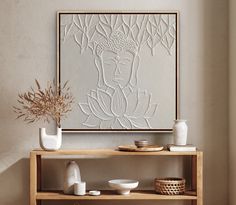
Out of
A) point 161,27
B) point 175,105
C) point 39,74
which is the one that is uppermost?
point 161,27

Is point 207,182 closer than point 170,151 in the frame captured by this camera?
No

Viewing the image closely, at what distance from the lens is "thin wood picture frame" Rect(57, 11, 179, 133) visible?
114 inches

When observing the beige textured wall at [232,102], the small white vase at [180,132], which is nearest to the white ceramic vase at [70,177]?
the small white vase at [180,132]

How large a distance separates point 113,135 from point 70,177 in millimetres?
373

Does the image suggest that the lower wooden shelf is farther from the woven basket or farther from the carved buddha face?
the carved buddha face

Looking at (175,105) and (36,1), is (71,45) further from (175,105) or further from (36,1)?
(175,105)

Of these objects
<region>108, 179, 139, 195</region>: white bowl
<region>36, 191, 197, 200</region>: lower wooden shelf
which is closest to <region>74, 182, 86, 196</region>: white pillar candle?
<region>36, 191, 197, 200</region>: lower wooden shelf

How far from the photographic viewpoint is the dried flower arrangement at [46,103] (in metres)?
2.73

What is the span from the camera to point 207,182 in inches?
115

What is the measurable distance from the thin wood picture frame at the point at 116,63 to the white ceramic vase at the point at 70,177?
0.25m

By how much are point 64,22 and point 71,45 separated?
0.46ft

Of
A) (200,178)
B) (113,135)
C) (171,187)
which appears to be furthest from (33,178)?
(200,178)

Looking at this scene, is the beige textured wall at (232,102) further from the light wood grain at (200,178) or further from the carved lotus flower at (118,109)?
the carved lotus flower at (118,109)

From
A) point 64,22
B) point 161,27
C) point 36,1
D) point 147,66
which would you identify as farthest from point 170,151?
point 36,1
